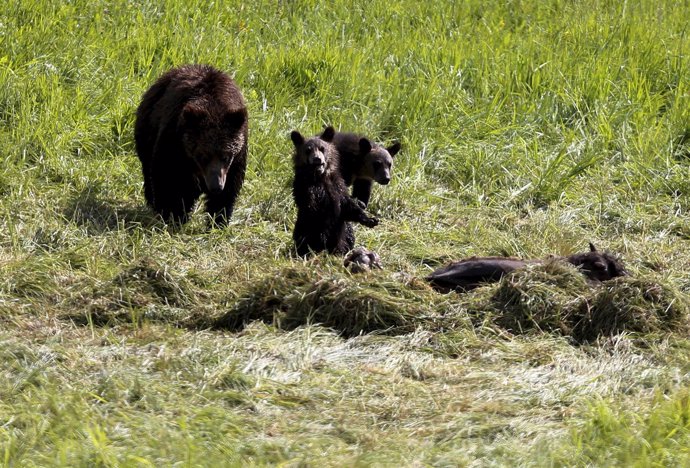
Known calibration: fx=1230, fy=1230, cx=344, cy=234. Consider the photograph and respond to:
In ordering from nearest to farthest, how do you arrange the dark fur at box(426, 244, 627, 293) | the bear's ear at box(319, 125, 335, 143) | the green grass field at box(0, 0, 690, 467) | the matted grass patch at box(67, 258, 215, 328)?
the green grass field at box(0, 0, 690, 467) → the matted grass patch at box(67, 258, 215, 328) → the dark fur at box(426, 244, 627, 293) → the bear's ear at box(319, 125, 335, 143)

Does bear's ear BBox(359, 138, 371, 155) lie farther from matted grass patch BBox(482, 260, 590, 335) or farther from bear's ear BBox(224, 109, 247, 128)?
matted grass patch BBox(482, 260, 590, 335)

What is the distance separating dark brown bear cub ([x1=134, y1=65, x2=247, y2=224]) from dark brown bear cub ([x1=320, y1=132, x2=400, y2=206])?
2.59 ft

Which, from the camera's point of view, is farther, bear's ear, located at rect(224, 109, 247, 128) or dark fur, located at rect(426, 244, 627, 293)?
bear's ear, located at rect(224, 109, 247, 128)

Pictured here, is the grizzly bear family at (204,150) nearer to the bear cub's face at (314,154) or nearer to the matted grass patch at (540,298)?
the bear cub's face at (314,154)

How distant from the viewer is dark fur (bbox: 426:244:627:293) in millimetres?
7461

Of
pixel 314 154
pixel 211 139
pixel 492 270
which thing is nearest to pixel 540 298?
pixel 492 270

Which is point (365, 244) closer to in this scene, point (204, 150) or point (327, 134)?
point (327, 134)

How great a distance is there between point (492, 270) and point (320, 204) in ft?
4.24

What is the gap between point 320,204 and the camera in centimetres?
812

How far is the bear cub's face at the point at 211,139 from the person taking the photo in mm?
9016

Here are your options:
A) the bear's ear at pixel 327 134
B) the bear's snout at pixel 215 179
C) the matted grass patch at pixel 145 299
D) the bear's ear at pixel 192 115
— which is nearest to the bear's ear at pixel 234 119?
the bear's ear at pixel 192 115

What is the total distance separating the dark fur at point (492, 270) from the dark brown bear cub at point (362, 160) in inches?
58.3

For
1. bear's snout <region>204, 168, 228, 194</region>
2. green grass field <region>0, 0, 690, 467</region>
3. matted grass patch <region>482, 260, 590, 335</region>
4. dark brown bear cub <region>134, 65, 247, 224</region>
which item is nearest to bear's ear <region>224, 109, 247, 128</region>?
dark brown bear cub <region>134, 65, 247, 224</region>

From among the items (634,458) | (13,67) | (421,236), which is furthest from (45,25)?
(634,458)
